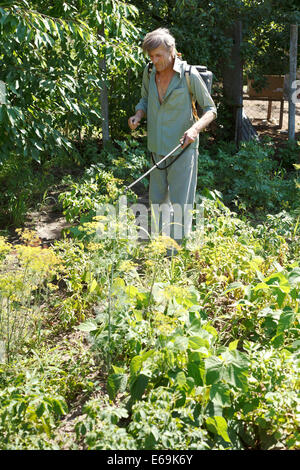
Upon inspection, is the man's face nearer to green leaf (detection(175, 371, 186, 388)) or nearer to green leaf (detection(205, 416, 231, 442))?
green leaf (detection(175, 371, 186, 388))

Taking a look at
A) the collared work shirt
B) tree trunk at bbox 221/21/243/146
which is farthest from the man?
tree trunk at bbox 221/21/243/146

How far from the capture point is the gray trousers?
166 inches

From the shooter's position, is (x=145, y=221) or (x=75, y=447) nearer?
(x=75, y=447)

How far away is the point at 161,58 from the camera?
150 inches

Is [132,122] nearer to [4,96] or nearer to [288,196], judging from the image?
[4,96]

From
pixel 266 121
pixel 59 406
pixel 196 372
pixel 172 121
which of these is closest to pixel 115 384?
pixel 59 406

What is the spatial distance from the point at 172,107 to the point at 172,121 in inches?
4.1

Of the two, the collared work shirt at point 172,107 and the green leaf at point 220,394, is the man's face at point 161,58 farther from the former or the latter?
the green leaf at point 220,394

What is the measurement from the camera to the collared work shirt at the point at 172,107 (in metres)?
3.96

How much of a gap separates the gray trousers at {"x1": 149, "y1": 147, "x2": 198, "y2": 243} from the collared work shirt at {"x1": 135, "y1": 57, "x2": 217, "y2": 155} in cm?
12

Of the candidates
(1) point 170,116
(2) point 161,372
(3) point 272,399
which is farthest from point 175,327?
(1) point 170,116

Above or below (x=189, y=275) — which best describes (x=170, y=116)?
above
